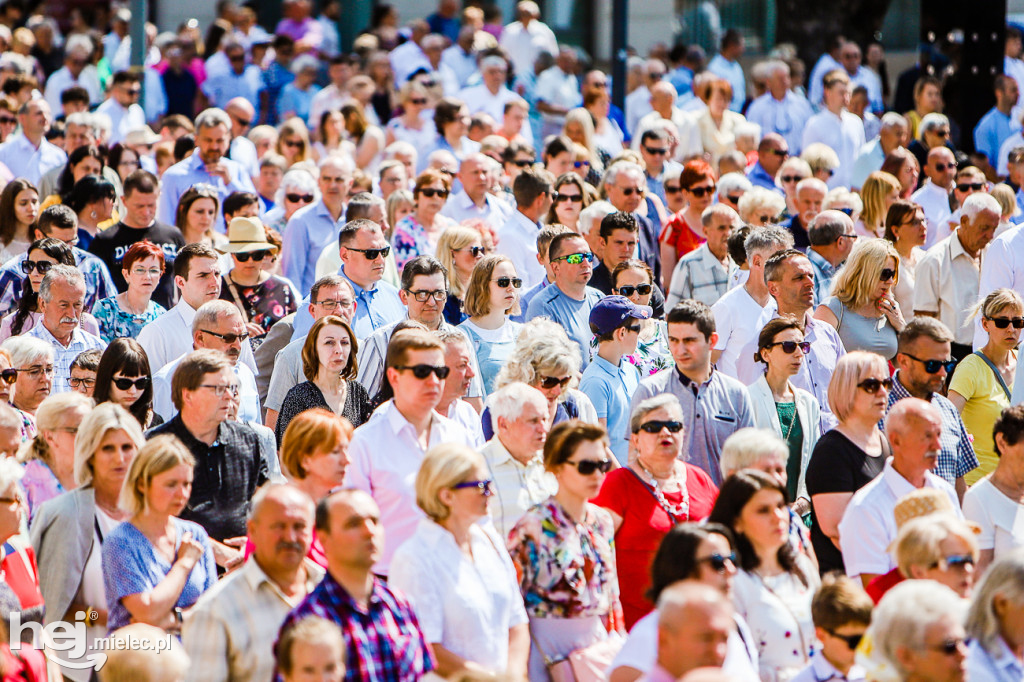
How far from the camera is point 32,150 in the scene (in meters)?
12.4

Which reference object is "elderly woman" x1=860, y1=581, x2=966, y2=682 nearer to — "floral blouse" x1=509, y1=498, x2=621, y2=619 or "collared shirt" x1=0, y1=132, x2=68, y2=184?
"floral blouse" x1=509, y1=498, x2=621, y2=619

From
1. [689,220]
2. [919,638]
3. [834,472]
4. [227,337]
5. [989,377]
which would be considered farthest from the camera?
[689,220]

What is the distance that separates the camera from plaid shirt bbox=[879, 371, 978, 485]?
6312mm

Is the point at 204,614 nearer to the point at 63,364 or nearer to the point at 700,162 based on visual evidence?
the point at 63,364

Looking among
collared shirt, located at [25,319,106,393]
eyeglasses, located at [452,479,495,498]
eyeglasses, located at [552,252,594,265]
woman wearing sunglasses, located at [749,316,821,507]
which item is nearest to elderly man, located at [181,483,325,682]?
eyeglasses, located at [452,479,495,498]

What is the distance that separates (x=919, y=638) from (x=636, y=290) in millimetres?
4086

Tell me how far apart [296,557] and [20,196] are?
19.0 ft

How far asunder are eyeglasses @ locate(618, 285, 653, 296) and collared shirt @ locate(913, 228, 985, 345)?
218cm

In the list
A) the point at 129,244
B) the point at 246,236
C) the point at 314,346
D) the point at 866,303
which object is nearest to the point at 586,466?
the point at 314,346

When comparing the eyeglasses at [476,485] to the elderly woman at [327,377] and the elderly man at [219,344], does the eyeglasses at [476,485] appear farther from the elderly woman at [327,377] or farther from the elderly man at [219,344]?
the elderly man at [219,344]

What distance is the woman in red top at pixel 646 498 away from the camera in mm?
5527

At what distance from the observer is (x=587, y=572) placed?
5039 millimetres

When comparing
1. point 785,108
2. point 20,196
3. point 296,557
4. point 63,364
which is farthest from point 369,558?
point 785,108

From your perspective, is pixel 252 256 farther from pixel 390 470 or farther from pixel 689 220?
pixel 689 220
